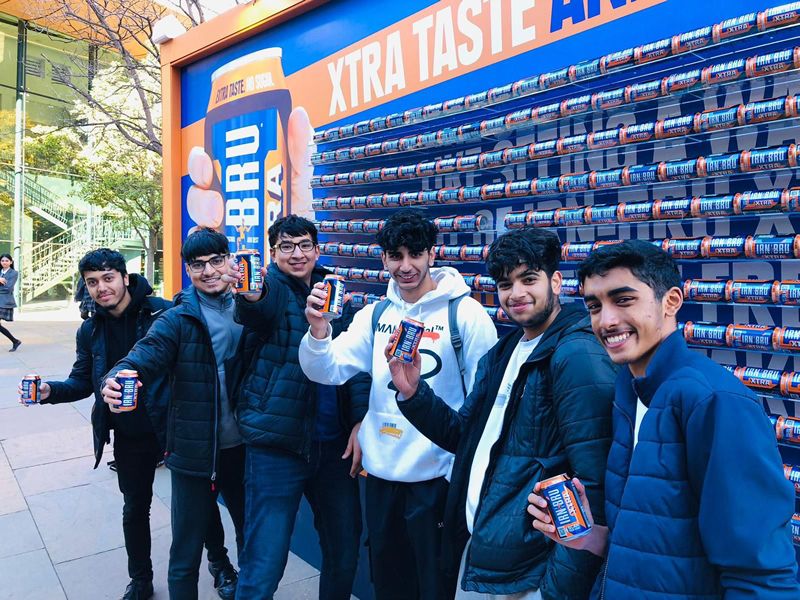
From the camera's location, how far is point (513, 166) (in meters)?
3.20

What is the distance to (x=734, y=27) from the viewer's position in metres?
2.20

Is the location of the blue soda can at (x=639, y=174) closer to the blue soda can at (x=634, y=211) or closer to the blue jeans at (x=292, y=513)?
the blue soda can at (x=634, y=211)

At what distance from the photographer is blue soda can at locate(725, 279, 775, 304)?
2.16 meters

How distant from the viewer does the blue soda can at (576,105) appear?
8.69 ft

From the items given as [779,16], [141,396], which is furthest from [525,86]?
[141,396]

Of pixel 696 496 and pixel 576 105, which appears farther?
pixel 576 105

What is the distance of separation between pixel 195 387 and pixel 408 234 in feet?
4.29

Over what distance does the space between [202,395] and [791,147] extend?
8.76 ft

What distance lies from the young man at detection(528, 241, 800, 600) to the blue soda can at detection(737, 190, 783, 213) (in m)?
1.06

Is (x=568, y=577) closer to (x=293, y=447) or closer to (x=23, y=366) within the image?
(x=293, y=447)

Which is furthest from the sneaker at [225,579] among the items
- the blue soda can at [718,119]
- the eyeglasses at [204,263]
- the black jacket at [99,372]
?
the blue soda can at [718,119]

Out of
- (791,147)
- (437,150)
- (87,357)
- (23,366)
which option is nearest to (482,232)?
(437,150)

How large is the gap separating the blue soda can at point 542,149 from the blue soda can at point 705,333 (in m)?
1.03

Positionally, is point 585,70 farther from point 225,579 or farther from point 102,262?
point 225,579
